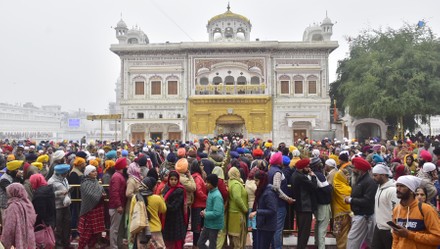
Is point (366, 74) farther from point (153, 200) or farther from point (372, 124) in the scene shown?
point (153, 200)

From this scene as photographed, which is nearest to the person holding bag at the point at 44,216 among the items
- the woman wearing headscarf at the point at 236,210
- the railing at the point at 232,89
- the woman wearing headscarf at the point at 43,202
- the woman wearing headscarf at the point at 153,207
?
the woman wearing headscarf at the point at 43,202

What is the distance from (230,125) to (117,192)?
25.7 metres

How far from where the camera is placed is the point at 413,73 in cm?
2348

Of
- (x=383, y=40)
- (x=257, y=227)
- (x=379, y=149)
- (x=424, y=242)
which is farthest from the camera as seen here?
(x=383, y=40)

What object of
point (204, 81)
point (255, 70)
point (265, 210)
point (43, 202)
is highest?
point (255, 70)

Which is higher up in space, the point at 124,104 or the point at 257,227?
the point at 124,104

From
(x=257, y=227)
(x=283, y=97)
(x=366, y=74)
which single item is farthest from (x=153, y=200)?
(x=283, y=97)

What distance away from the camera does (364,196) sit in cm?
566

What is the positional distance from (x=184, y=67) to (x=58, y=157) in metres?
24.3

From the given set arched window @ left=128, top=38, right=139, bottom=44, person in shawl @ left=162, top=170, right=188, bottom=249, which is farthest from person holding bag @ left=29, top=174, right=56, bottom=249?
arched window @ left=128, top=38, right=139, bottom=44

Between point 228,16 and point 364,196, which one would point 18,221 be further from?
point 228,16

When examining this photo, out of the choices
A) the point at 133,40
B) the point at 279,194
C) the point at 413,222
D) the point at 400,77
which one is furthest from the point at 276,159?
the point at 133,40

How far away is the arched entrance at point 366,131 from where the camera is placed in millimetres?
30172

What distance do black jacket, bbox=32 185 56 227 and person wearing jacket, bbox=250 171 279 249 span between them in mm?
3118
